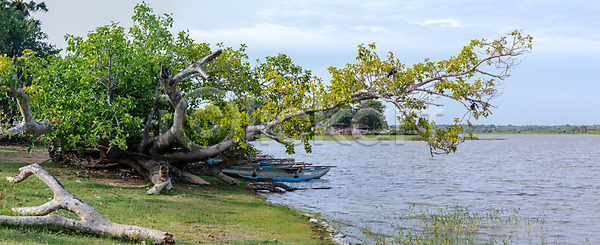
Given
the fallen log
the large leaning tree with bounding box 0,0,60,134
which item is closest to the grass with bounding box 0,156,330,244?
the fallen log

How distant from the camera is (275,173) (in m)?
26.9

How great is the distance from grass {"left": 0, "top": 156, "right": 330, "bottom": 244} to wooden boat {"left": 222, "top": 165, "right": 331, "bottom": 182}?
319 inches

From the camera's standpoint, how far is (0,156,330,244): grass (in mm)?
8133

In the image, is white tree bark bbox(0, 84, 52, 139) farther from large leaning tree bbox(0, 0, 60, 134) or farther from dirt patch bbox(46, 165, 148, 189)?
large leaning tree bbox(0, 0, 60, 134)

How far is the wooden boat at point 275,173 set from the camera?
26297mm

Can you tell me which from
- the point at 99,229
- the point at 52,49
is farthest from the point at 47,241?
the point at 52,49

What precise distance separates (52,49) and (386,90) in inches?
1225

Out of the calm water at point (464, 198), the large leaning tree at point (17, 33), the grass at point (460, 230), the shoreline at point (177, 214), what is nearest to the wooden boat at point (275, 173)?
the calm water at point (464, 198)

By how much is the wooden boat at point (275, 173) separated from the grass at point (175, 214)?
8099mm

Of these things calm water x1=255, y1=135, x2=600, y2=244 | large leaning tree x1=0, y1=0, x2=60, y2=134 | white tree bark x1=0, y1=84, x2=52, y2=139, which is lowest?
calm water x1=255, y1=135, x2=600, y2=244

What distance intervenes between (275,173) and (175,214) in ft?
48.1

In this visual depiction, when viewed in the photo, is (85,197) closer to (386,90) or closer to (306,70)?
(386,90)

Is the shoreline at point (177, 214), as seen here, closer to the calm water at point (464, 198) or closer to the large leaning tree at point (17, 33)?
the calm water at point (464, 198)

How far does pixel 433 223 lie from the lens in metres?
14.9
